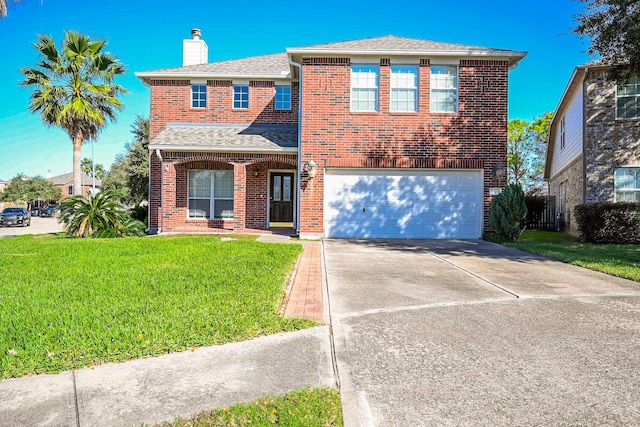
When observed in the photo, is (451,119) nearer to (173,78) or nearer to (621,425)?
(173,78)

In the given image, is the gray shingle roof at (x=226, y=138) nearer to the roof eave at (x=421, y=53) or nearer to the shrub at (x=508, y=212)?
the roof eave at (x=421, y=53)

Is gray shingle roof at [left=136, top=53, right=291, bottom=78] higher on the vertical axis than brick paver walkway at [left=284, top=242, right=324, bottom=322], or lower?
higher

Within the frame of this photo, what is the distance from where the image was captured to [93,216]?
39.5 feet

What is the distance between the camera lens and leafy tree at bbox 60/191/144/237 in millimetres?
11961

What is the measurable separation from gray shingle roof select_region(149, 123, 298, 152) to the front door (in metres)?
1.63

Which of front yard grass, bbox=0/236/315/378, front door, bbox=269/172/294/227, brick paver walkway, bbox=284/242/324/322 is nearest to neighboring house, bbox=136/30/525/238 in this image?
front door, bbox=269/172/294/227

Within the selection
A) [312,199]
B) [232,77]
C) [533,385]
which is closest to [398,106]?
[312,199]

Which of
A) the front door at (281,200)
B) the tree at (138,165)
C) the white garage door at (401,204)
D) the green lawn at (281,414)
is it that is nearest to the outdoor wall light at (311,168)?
the white garage door at (401,204)

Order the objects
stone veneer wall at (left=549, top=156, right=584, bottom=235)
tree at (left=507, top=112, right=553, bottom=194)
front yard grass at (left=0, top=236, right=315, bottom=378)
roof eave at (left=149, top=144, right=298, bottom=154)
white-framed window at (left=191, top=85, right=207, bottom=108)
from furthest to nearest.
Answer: tree at (left=507, top=112, right=553, bottom=194) → white-framed window at (left=191, top=85, right=207, bottom=108) → stone veneer wall at (left=549, top=156, right=584, bottom=235) → roof eave at (left=149, top=144, right=298, bottom=154) → front yard grass at (left=0, top=236, right=315, bottom=378)

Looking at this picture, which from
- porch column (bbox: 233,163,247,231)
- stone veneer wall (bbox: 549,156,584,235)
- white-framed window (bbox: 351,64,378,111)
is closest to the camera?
white-framed window (bbox: 351,64,378,111)

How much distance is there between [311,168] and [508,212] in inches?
231

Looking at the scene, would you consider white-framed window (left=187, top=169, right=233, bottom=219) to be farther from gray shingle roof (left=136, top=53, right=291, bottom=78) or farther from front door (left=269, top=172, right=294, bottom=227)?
gray shingle roof (left=136, top=53, right=291, bottom=78)

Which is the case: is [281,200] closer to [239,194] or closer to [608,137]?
[239,194]

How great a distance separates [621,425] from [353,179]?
36.2 feet
